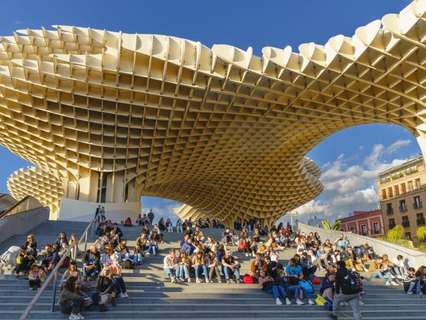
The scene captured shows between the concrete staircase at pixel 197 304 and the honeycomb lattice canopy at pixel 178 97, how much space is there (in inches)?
487

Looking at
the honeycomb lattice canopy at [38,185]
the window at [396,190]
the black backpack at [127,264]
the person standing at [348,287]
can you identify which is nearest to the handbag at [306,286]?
the person standing at [348,287]

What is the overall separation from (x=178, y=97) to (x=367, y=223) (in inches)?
2372

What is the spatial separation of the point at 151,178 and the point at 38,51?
15.6 m

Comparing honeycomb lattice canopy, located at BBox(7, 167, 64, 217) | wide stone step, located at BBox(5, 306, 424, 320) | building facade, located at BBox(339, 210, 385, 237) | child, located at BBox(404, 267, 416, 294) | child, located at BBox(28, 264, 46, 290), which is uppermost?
honeycomb lattice canopy, located at BBox(7, 167, 64, 217)

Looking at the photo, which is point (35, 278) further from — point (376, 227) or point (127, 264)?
point (376, 227)

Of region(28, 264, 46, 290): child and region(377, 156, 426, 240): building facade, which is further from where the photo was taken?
region(377, 156, 426, 240): building facade

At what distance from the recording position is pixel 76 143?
3006 centimetres

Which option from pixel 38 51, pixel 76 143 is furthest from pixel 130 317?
pixel 76 143

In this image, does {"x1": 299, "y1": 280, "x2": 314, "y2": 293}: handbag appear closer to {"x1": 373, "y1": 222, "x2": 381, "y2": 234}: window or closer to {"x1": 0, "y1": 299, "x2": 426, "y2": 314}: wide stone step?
{"x1": 0, "y1": 299, "x2": 426, "y2": 314}: wide stone step

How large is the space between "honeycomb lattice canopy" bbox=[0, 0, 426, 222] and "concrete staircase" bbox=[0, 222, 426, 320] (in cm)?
1237

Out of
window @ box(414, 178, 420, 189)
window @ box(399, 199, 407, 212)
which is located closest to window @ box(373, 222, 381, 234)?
window @ box(399, 199, 407, 212)

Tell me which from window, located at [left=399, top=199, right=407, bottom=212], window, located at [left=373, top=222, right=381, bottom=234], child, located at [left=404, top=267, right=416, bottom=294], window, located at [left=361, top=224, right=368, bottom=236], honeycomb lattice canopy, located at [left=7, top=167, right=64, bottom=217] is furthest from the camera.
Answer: window, located at [left=361, top=224, right=368, bottom=236]

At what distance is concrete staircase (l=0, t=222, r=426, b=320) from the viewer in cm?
971

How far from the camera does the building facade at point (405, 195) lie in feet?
179
